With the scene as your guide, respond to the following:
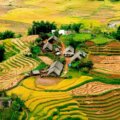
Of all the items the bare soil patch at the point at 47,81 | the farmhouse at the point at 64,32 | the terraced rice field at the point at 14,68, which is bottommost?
the bare soil patch at the point at 47,81

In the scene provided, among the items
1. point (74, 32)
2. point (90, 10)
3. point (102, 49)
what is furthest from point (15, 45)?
point (90, 10)

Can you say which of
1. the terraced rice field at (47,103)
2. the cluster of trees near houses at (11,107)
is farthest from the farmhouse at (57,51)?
the cluster of trees near houses at (11,107)

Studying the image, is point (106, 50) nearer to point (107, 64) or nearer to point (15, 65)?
point (107, 64)

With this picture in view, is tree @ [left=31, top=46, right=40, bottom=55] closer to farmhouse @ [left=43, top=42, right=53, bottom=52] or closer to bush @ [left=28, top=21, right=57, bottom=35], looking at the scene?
farmhouse @ [left=43, top=42, right=53, bottom=52]

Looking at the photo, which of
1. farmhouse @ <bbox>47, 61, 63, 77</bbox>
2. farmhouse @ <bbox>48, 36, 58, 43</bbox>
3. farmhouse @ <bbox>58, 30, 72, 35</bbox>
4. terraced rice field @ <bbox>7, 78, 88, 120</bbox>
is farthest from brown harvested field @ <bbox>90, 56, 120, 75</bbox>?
farmhouse @ <bbox>58, 30, 72, 35</bbox>

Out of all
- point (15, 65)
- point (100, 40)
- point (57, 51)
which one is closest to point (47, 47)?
point (57, 51)

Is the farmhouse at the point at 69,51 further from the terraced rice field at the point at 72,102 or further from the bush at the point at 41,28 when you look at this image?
the bush at the point at 41,28

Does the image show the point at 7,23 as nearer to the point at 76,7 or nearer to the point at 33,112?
the point at 76,7

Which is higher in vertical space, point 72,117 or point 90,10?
point 90,10
